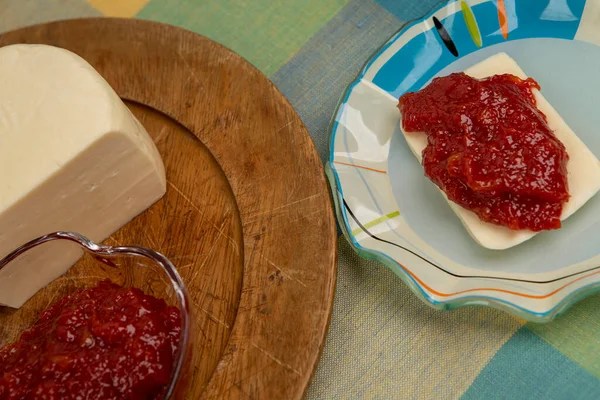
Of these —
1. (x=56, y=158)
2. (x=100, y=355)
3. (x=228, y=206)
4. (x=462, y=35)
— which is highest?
(x=56, y=158)

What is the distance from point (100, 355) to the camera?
1.84 meters

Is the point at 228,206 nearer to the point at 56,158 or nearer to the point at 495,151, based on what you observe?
the point at 56,158

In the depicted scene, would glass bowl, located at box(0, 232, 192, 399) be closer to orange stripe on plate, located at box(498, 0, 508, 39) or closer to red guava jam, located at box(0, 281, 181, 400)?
red guava jam, located at box(0, 281, 181, 400)

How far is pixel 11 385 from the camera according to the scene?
1842 mm

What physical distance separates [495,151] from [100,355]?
1.50 metres

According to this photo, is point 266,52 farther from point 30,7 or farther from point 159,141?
point 30,7

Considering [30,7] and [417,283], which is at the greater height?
[30,7]

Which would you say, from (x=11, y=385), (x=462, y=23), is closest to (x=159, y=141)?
(x=11, y=385)

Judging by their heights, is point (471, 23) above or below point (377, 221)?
above

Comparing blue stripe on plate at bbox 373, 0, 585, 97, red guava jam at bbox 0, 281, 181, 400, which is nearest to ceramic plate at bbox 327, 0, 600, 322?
blue stripe on plate at bbox 373, 0, 585, 97

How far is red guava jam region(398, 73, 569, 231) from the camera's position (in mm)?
2023

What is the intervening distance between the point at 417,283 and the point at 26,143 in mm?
1524

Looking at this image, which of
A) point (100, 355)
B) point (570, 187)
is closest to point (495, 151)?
point (570, 187)

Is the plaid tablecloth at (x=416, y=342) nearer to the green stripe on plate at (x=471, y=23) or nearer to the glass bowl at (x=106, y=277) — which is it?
the green stripe on plate at (x=471, y=23)
